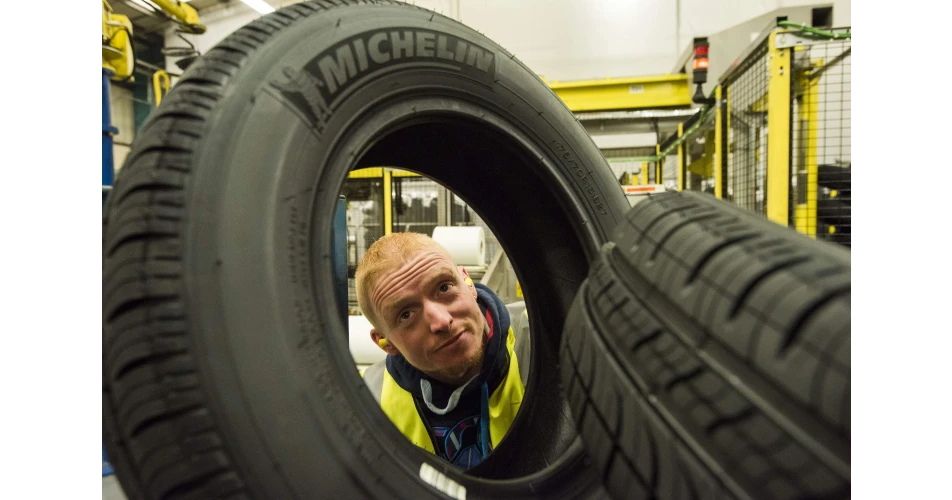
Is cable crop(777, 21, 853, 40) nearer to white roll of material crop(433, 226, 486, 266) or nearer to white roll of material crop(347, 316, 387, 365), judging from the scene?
white roll of material crop(433, 226, 486, 266)

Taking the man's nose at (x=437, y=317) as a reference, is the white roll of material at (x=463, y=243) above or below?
above

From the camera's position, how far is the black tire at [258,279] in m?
0.46

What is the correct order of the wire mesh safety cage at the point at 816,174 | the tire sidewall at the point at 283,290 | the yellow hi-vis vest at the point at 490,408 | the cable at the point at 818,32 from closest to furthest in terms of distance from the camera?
the tire sidewall at the point at 283,290, the yellow hi-vis vest at the point at 490,408, the cable at the point at 818,32, the wire mesh safety cage at the point at 816,174

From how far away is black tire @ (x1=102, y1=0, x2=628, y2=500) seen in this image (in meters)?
0.46

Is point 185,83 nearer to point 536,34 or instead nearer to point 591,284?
point 591,284

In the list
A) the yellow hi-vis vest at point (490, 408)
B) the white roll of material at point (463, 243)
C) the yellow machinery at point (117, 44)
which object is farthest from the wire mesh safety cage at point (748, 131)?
the yellow machinery at point (117, 44)

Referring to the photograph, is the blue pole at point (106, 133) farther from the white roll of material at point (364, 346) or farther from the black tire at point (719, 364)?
the black tire at point (719, 364)

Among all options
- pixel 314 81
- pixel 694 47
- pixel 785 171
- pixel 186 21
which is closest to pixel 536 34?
pixel 694 47

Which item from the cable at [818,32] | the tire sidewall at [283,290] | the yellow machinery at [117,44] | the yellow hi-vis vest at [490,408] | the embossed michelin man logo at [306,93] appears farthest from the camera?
the yellow machinery at [117,44]

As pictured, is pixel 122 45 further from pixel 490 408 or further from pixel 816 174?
pixel 816 174

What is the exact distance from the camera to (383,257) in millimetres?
1375

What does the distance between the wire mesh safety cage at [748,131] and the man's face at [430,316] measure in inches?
66.3

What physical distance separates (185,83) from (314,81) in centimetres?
14

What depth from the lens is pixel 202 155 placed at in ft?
1.70
